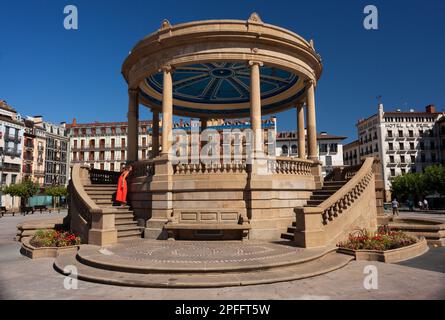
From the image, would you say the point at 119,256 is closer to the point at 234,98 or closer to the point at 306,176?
the point at 306,176

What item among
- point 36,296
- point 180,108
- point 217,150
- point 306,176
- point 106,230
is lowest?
point 36,296

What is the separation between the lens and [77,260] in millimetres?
10266

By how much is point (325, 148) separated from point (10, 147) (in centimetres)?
7459

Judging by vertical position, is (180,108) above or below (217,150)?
above

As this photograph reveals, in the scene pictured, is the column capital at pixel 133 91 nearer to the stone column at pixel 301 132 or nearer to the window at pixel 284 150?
the stone column at pixel 301 132

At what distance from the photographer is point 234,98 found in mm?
24797

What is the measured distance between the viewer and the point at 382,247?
10812 mm

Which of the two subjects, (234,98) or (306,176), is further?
(234,98)

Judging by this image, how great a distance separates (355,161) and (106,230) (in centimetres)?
9062

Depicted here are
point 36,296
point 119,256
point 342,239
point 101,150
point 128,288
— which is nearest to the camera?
point 36,296

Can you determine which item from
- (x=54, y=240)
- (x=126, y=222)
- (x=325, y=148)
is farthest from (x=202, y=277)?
(x=325, y=148)

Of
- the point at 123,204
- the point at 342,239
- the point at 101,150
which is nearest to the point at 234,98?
the point at 123,204

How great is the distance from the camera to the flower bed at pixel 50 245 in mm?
11648
